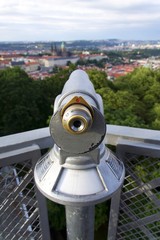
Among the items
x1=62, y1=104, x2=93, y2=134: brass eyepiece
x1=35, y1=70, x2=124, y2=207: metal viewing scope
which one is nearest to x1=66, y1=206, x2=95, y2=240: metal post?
x1=35, y1=70, x2=124, y2=207: metal viewing scope

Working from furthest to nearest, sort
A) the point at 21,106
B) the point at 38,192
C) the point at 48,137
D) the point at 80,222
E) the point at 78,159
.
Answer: the point at 21,106 → the point at 38,192 → the point at 48,137 → the point at 80,222 → the point at 78,159

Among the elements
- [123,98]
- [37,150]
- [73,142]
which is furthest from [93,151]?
[123,98]

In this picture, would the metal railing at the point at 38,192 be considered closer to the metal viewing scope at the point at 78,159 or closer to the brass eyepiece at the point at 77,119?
the metal viewing scope at the point at 78,159

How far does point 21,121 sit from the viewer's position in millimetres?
12945

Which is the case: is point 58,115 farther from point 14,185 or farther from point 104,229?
point 104,229

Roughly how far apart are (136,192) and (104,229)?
262 inches

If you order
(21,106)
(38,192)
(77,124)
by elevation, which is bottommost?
(21,106)

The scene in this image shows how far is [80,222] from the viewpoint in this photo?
5.61ft

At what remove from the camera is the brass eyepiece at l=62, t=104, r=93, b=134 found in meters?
1.17

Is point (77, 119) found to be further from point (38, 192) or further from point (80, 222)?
point (38, 192)

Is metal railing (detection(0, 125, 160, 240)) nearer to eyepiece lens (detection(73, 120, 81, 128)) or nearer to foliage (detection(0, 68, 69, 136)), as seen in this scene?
eyepiece lens (detection(73, 120, 81, 128))

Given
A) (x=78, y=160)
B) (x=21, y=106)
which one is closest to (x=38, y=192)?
(x=78, y=160)

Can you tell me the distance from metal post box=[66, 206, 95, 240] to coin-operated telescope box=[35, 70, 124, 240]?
0.07 feet

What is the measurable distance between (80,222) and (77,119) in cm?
90
